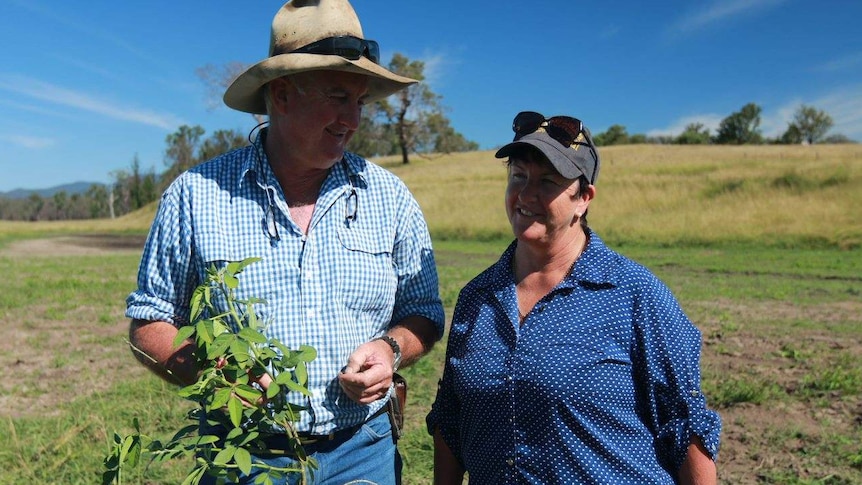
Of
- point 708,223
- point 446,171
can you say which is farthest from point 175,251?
point 446,171

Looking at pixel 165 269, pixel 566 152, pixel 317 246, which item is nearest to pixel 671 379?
pixel 566 152

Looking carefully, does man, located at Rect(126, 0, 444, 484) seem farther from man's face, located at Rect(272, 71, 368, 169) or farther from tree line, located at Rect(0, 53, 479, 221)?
tree line, located at Rect(0, 53, 479, 221)

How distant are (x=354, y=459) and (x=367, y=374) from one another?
0.39 meters

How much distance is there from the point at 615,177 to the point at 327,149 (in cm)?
3313

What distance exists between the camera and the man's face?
232cm

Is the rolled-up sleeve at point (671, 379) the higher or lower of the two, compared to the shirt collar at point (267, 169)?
lower

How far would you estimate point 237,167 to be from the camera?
7.85ft

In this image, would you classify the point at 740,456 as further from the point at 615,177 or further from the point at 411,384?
the point at 615,177

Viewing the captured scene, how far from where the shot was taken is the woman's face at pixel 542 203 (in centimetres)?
219

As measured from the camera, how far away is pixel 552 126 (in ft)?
7.27

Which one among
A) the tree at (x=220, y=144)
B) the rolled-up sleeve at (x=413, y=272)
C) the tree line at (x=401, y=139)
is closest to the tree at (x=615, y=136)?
the tree line at (x=401, y=139)

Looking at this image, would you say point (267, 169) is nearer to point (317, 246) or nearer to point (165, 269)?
point (317, 246)

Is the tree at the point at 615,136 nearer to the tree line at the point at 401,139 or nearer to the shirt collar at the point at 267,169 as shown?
the tree line at the point at 401,139

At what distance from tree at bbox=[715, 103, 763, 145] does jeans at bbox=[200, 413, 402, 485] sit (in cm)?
8278
